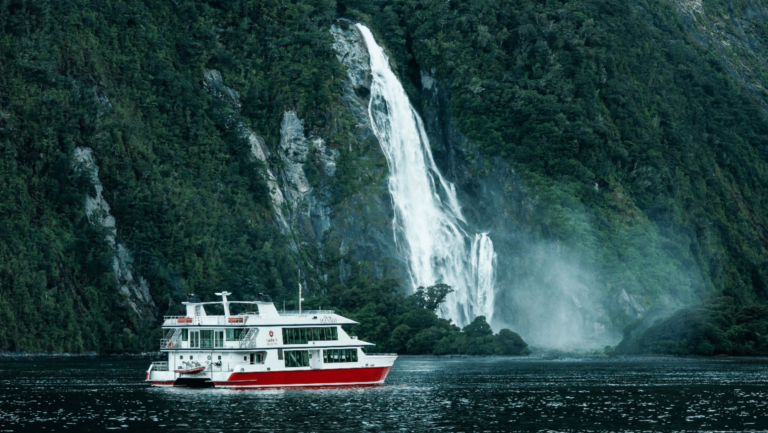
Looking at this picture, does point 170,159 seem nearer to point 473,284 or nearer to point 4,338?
point 4,338

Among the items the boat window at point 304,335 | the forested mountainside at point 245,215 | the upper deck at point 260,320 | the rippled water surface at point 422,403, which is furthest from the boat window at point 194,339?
the forested mountainside at point 245,215

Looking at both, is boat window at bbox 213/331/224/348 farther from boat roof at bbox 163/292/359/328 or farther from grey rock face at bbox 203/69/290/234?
grey rock face at bbox 203/69/290/234

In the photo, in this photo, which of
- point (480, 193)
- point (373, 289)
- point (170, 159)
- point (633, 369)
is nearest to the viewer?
point (633, 369)

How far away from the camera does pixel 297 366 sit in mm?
91812

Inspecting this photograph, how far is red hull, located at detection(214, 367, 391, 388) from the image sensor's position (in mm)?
91250

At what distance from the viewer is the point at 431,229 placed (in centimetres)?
18888

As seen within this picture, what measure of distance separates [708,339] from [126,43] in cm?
10895

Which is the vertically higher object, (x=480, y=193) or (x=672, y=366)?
(x=480, y=193)

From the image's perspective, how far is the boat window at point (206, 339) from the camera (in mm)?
91750

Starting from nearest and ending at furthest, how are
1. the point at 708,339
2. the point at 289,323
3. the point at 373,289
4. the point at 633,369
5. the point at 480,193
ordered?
the point at 289,323, the point at 633,369, the point at 708,339, the point at 373,289, the point at 480,193

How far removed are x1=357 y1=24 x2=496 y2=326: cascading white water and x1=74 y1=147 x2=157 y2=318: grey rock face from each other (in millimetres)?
42795

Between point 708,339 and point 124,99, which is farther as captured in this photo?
point 124,99

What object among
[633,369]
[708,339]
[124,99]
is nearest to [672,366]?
[633,369]

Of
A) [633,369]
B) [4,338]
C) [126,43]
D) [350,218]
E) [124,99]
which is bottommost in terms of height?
[633,369]
